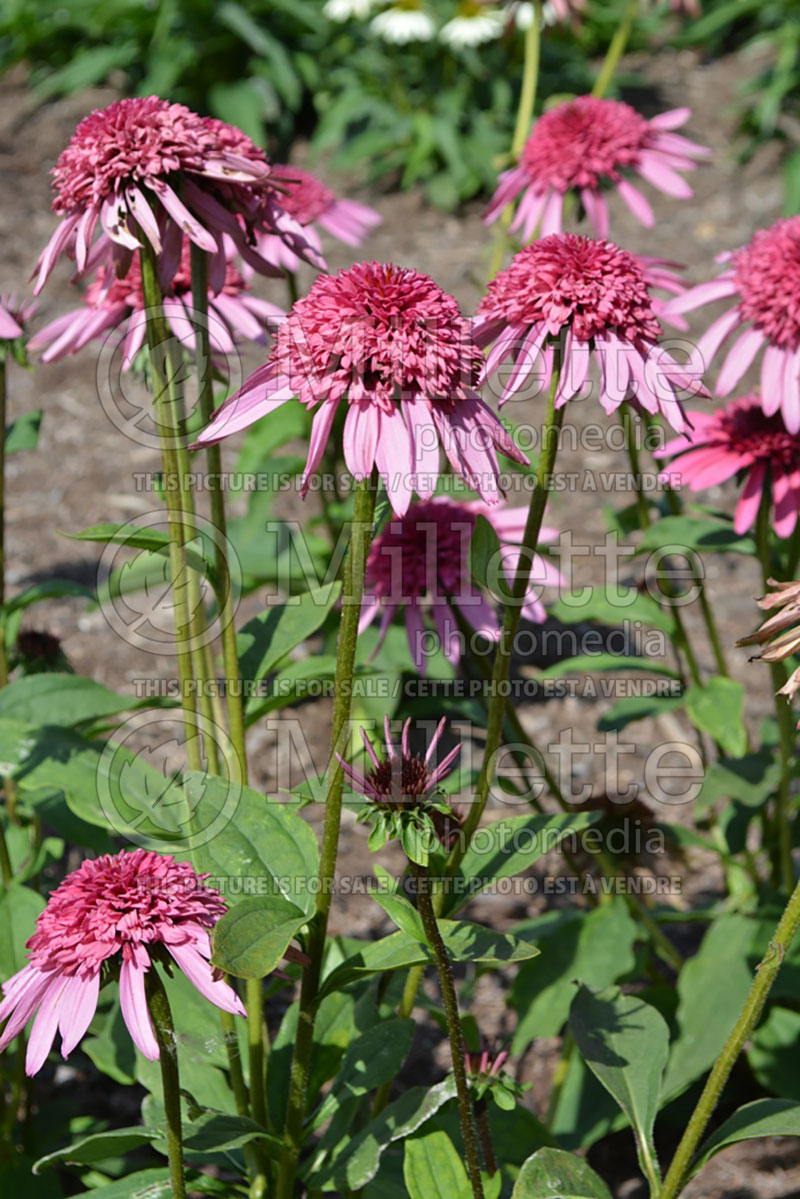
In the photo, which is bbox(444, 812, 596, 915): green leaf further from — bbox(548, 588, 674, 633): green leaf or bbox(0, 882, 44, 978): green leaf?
bbox(548, 588, 674, 633): green leaf

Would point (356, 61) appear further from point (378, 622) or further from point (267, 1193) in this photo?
point (267, 1193)

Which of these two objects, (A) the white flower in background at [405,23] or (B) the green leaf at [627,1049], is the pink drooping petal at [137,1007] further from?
(A) the white flower in background at [405,23]

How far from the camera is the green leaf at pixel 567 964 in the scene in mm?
2045

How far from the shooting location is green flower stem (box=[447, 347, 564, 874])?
1450 mm

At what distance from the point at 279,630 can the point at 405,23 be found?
5.05m

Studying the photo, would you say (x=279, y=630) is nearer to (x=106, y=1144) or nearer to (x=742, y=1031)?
(x=106, y=1144)

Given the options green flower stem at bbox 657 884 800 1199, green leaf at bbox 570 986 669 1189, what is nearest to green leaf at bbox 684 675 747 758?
green leaf at bbox 570 986 669 1189

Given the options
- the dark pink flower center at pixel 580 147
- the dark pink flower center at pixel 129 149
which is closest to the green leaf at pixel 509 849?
the dark pink flower center at pixel 129 149

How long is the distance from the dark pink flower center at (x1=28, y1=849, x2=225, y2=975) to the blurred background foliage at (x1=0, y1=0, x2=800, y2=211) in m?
4.94

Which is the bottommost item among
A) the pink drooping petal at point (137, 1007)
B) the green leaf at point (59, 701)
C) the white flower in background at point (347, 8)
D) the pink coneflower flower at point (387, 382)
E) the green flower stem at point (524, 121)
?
the pink drooping petal at point (137, 1007)

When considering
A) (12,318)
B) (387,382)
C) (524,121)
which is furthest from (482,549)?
(524,121)

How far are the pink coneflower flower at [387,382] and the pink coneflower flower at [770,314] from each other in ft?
2.24

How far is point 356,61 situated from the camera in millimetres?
6484

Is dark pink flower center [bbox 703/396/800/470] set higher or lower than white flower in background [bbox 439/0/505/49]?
lower
